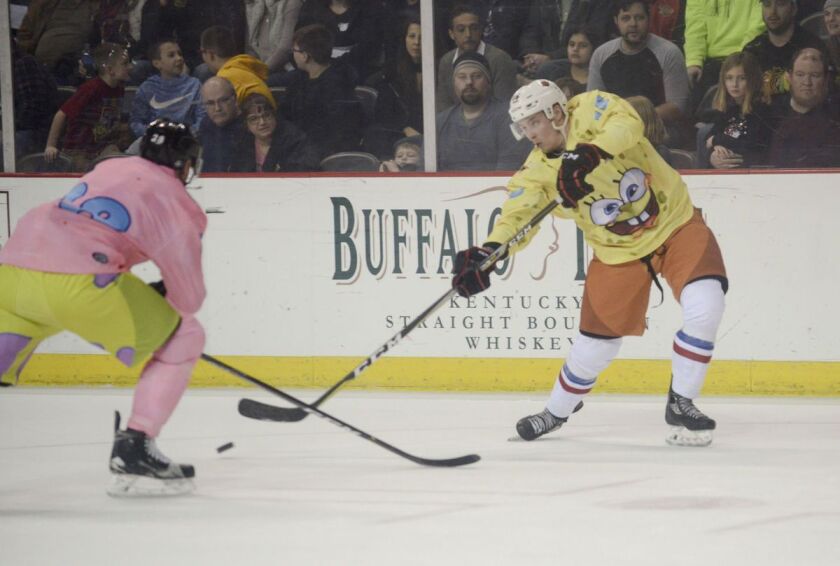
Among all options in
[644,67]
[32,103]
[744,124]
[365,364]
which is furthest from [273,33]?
[365,364]

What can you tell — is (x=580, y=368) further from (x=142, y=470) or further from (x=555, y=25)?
(x=555, y=25)

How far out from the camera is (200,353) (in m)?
3.54

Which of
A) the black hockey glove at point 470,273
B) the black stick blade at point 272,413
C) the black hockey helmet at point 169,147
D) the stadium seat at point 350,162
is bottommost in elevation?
the black stick blade at point 272,413

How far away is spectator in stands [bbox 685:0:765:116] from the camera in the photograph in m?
5.35

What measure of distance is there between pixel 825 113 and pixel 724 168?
1.48ft

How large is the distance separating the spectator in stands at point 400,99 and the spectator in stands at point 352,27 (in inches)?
4.1

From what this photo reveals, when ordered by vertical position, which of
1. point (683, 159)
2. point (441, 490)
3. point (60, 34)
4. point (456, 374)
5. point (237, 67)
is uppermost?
point (60, 34)

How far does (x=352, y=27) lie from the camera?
578cm

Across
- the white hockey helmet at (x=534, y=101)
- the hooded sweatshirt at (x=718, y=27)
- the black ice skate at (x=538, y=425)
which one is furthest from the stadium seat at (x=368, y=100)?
the black ice skate at (x=538, y=425)

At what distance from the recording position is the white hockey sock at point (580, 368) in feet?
14.3

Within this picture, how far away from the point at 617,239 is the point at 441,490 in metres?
1.11

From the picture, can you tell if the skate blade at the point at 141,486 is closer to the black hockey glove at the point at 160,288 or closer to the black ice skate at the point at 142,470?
the black ice skate at the point at 142,470

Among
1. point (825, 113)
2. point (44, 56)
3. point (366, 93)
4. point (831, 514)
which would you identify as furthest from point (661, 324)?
point (44, 56)

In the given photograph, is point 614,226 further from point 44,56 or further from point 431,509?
point 44,56
